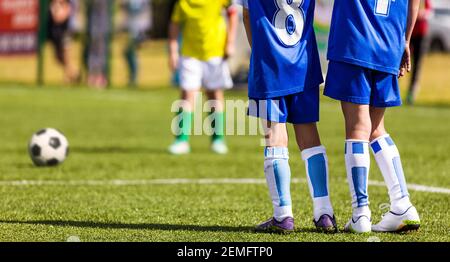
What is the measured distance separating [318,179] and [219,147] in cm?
550

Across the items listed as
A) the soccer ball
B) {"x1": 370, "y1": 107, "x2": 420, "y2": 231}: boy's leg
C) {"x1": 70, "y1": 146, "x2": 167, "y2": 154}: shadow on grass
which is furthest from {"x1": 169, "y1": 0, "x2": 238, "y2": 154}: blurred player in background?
{"x1": 370, "y1": 107, "x2": 420, "y2": 231}: boy's leg

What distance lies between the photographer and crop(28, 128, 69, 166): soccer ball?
9789mm

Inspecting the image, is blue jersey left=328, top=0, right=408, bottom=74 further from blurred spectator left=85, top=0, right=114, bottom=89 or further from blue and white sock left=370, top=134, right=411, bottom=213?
blurred spectator left=85, top=0, right=114, bottom=89

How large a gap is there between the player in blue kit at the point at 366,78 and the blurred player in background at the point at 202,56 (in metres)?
5.48

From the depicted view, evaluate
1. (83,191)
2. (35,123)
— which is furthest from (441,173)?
(35,123)

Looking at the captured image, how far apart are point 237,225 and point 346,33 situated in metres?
1.41

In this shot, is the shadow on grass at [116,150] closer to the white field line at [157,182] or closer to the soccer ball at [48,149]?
the soccer ball at [48,149]

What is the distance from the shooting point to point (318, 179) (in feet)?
20.1

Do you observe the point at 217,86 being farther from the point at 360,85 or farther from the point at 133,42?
the point at 133,42

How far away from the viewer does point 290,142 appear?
1286 centimetres

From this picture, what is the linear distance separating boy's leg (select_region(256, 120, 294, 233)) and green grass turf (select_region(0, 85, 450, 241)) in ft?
0.49

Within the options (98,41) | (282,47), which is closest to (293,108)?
(282,47)

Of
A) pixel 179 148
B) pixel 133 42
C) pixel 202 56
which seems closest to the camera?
pixel 179 148
